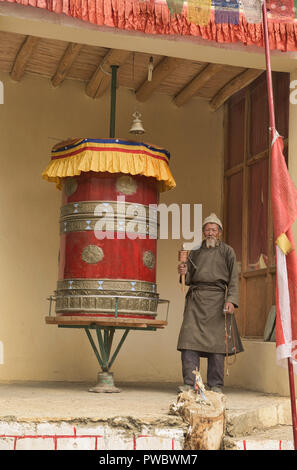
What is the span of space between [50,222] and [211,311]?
2383 millimetres

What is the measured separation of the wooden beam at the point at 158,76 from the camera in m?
7.21

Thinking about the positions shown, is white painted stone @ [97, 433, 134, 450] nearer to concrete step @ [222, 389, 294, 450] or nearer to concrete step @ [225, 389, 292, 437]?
concrete step @ [222, 389, 294, 450]

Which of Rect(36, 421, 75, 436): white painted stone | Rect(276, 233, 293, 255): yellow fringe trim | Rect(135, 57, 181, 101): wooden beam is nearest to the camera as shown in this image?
Rect(276, 233, 293, 255): yellow fringe trim

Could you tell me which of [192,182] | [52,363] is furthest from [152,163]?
[52,363]

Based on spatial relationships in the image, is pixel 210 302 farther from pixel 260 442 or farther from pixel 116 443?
pixel 116 443

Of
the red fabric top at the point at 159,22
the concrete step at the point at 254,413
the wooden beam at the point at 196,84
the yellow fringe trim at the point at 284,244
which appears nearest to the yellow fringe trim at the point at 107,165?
the red fabric top at the point at 159,22

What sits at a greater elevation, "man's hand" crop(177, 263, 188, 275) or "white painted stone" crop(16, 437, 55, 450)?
"man's hand" crop(177, 263, 188, 275)

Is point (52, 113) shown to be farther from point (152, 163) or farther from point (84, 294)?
point (84, 294)

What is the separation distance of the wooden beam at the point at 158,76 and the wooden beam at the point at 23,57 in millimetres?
1321

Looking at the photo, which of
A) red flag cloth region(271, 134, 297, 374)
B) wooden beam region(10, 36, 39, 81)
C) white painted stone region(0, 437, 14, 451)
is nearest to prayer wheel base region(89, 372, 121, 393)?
white painted stone region(0, 437, 14, 451)

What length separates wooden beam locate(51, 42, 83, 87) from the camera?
695cm

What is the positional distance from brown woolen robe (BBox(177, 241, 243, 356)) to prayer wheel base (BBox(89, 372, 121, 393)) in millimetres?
708

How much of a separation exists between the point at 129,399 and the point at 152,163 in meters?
2.07

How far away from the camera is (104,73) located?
7500 millimetres
